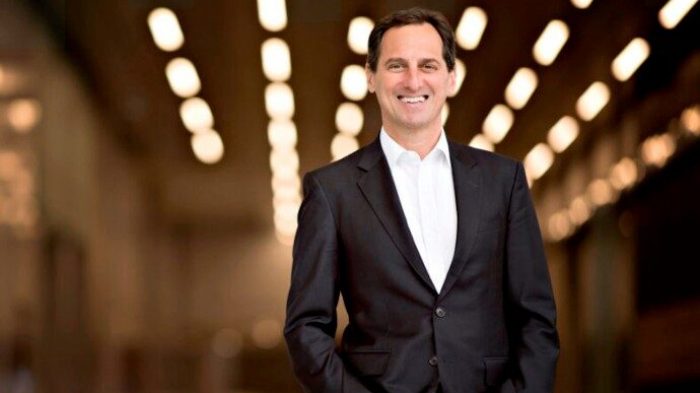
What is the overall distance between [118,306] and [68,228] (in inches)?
42.8

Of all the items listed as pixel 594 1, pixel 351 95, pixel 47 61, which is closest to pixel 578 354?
pixel 351 95

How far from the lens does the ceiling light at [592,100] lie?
39.1ft

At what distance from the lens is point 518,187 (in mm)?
3188

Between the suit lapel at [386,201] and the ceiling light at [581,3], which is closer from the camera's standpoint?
the suit lapel at [386,201]

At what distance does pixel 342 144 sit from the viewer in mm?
13695

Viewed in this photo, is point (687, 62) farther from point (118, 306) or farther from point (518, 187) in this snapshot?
point (518, 187)

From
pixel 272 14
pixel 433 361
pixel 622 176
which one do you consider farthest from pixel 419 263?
pixel 622 176

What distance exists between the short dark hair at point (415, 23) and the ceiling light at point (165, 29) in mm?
7989

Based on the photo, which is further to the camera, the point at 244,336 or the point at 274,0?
the point at 244,336

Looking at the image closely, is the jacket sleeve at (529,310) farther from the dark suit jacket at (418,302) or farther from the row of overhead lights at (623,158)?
the row of overhead lights at (623,158)

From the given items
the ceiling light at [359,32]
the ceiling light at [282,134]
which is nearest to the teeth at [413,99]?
the ceiling light at [359,32]

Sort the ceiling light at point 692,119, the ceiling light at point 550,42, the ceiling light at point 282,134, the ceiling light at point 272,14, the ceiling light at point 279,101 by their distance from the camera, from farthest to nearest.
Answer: the ceiling light at point 282,134 → the ceiling light at point 279,101 → the ceiling light at point 550,42 → the ceiling light at point 692,119 → the ceiling light at point 272,14

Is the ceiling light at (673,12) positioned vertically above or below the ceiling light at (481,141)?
above

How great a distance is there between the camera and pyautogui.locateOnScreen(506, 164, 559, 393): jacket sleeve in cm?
306
